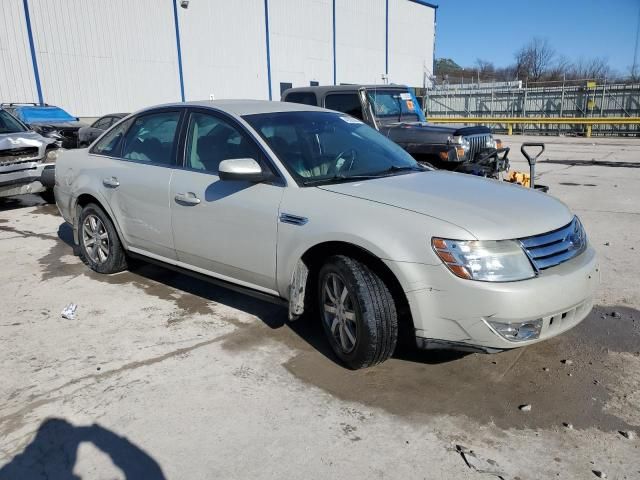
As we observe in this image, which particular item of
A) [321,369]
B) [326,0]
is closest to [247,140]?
[321,369]

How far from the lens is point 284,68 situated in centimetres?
3039

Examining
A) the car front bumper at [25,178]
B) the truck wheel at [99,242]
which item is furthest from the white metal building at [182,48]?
the truck wheel at [99,242]

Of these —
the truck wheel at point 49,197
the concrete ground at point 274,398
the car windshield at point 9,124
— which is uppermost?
the car windshield at point 9,124

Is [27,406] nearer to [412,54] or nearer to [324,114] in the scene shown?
[324,114]

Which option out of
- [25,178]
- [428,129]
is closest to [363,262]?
[428,129]

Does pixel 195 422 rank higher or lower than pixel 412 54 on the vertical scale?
lower

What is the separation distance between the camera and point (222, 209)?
3842mm

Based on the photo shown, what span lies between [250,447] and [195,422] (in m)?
0.39

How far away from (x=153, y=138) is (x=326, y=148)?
169 cm

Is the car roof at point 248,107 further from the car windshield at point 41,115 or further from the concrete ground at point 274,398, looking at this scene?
the car windshield at point 41,115

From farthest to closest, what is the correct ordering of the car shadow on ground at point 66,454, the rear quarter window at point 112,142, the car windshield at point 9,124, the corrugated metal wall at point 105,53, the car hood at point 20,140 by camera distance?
the corrugated metal wall at point 105,53, the car windshield at point 9,124, the car hood at point 20,140, the rear quarter window at point 112,142, the car shadow on ground at point 66,454

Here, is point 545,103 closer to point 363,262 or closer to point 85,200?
point 85,200

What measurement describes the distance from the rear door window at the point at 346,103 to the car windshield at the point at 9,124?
5.32m

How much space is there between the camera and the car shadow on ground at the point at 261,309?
3.61 m
